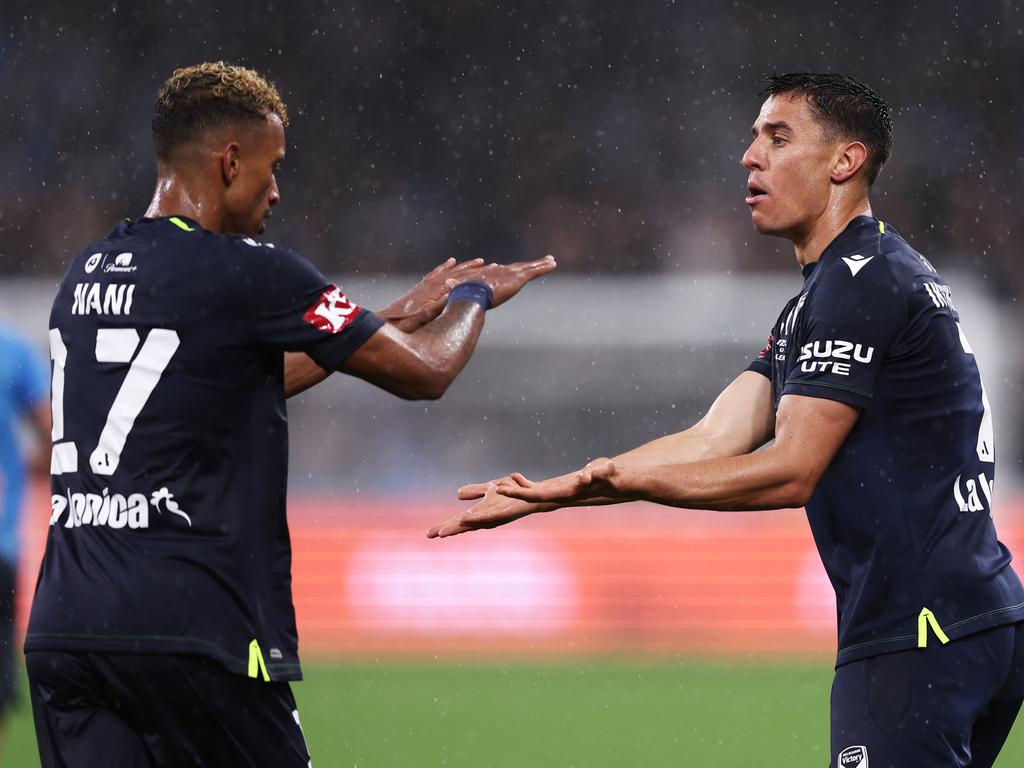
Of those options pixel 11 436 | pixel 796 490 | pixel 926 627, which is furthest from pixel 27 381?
pixel 926 627

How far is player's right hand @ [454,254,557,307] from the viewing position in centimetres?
399

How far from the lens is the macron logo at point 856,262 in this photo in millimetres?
3494

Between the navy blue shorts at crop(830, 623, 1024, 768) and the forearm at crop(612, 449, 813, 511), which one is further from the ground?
the forearm at crop(612, 449, 813, 511)

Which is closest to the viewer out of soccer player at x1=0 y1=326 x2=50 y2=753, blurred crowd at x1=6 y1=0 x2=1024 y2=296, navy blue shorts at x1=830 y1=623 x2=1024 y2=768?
navy blue shorts at x1=830 y1=623 x2=1024 y2=768

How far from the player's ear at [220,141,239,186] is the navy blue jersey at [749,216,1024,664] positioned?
144 centimetres

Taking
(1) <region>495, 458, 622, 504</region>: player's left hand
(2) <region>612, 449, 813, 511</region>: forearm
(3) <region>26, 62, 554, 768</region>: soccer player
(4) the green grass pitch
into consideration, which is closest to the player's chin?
(2) <region>612, 449, 813, 511</region>: forearm

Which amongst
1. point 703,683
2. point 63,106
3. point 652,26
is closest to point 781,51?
point 652,26

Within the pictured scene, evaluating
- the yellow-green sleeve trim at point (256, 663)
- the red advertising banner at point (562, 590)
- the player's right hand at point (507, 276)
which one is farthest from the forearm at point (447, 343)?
the red advertising banner at point (562, 590)

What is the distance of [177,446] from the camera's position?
3.19 meters

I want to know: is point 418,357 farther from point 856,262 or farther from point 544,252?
point 544,252

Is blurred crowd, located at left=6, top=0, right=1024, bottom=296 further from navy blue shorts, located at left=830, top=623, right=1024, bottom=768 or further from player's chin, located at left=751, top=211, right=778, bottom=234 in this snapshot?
navy blue shorts, located at left=830, top=623, right=1024, bottom=768

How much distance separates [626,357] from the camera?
14297mm

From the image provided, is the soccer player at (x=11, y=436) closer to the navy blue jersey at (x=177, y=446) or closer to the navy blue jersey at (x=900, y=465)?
the navy blue jersey at (x=177, y=446)

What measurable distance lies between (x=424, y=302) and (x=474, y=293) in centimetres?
20
